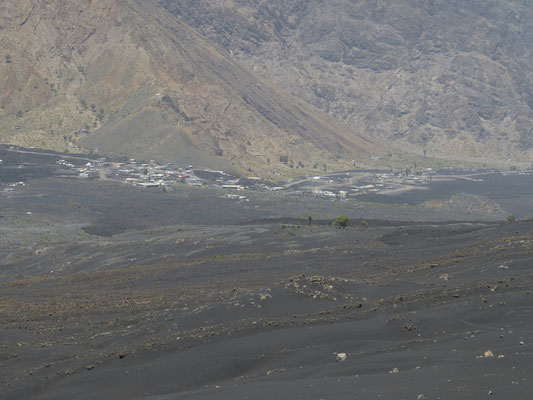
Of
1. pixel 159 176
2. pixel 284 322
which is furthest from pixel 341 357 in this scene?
pixel 159 176

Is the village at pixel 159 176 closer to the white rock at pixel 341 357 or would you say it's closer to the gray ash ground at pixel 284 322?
the gray ash ground at pixel 284 322

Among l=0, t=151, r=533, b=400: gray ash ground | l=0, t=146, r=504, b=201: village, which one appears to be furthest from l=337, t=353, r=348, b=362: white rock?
l=0, t=146, r=504, b=201: village

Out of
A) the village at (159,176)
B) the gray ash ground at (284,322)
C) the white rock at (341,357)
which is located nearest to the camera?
the gray ash ground at (284,322)

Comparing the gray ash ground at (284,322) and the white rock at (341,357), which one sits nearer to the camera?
the gray ash ground at (284,322)

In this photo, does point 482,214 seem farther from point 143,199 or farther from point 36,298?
point 36,298

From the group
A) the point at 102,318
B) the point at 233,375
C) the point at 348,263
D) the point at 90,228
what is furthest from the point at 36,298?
the point at 90,228

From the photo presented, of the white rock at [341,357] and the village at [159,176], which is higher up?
the white rock at [341,357]

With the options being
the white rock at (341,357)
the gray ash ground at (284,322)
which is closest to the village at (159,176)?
the gray ash ground at (284,322)

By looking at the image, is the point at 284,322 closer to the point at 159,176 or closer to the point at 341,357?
the point at 341,357
